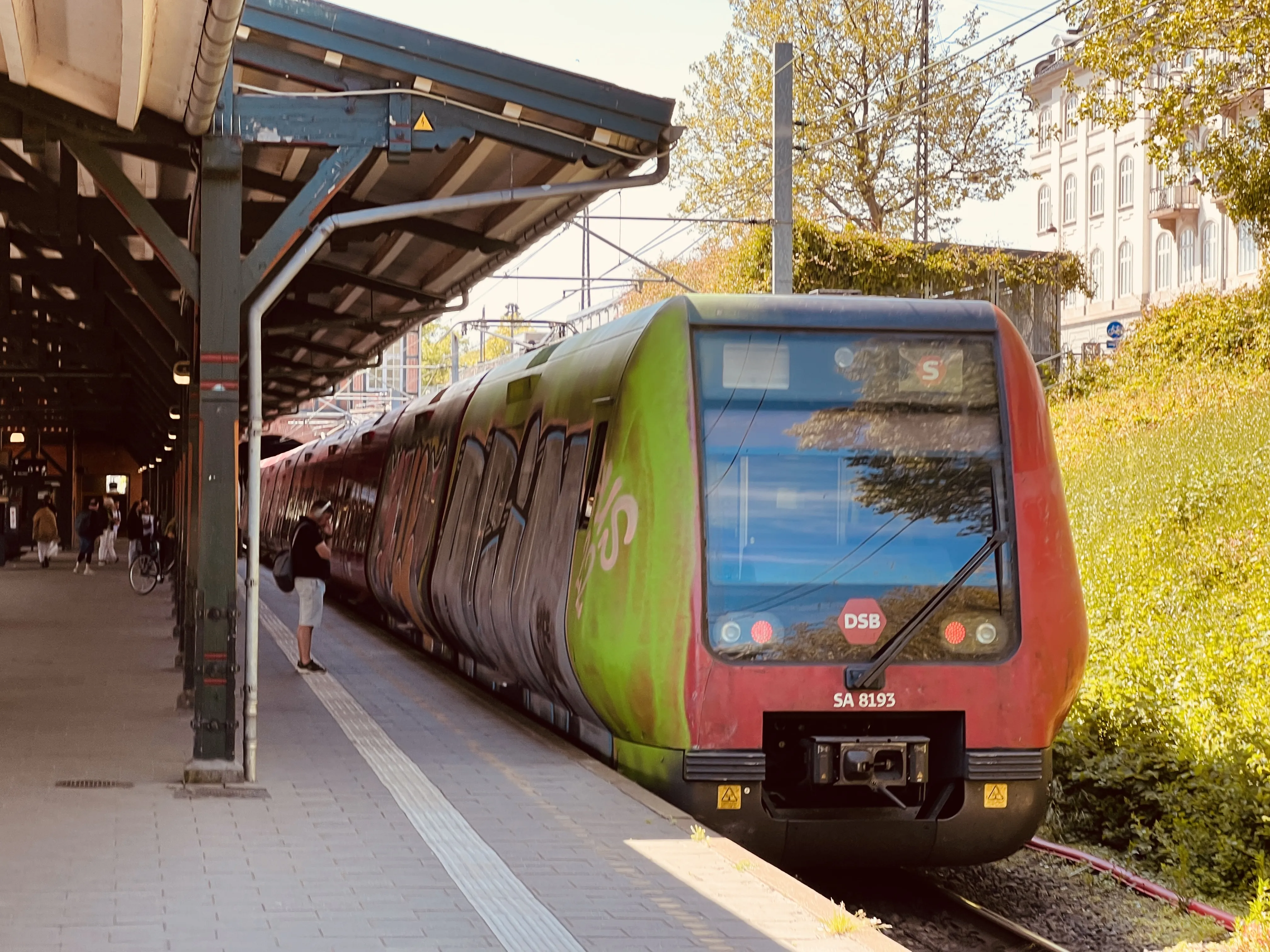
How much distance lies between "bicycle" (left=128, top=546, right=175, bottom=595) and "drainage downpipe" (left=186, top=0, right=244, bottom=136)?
1961 cm

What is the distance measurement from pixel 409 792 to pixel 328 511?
15.3 meters

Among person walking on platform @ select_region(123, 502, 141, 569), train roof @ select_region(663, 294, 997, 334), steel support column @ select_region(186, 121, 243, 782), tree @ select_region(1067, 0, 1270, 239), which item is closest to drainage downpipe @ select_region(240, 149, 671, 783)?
steel support column @ select_region(186, 121, 243, 782)

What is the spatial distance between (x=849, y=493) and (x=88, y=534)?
98.2 feet

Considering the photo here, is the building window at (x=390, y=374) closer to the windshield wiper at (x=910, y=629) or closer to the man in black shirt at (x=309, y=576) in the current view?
the man in black shirt at (x=309, y=576)

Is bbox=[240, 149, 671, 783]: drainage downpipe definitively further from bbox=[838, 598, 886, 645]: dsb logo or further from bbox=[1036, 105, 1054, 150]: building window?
bbox=[1036, 105, 1054, 150]: building window

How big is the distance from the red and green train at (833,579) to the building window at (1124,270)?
44.1 meters

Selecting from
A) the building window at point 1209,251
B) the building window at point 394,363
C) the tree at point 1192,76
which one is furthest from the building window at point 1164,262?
the building window at point 394,363

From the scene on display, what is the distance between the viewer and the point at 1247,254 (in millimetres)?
44031

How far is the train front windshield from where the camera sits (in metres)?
8.50

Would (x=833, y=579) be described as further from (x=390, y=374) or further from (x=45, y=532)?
(x=390, y=374)

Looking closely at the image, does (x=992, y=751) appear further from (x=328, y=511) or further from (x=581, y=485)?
(x=328, y=511)

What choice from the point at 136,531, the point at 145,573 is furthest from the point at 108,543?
the point at 145,573

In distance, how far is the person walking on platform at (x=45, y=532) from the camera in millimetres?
36344

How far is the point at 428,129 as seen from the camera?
33.6 feet
